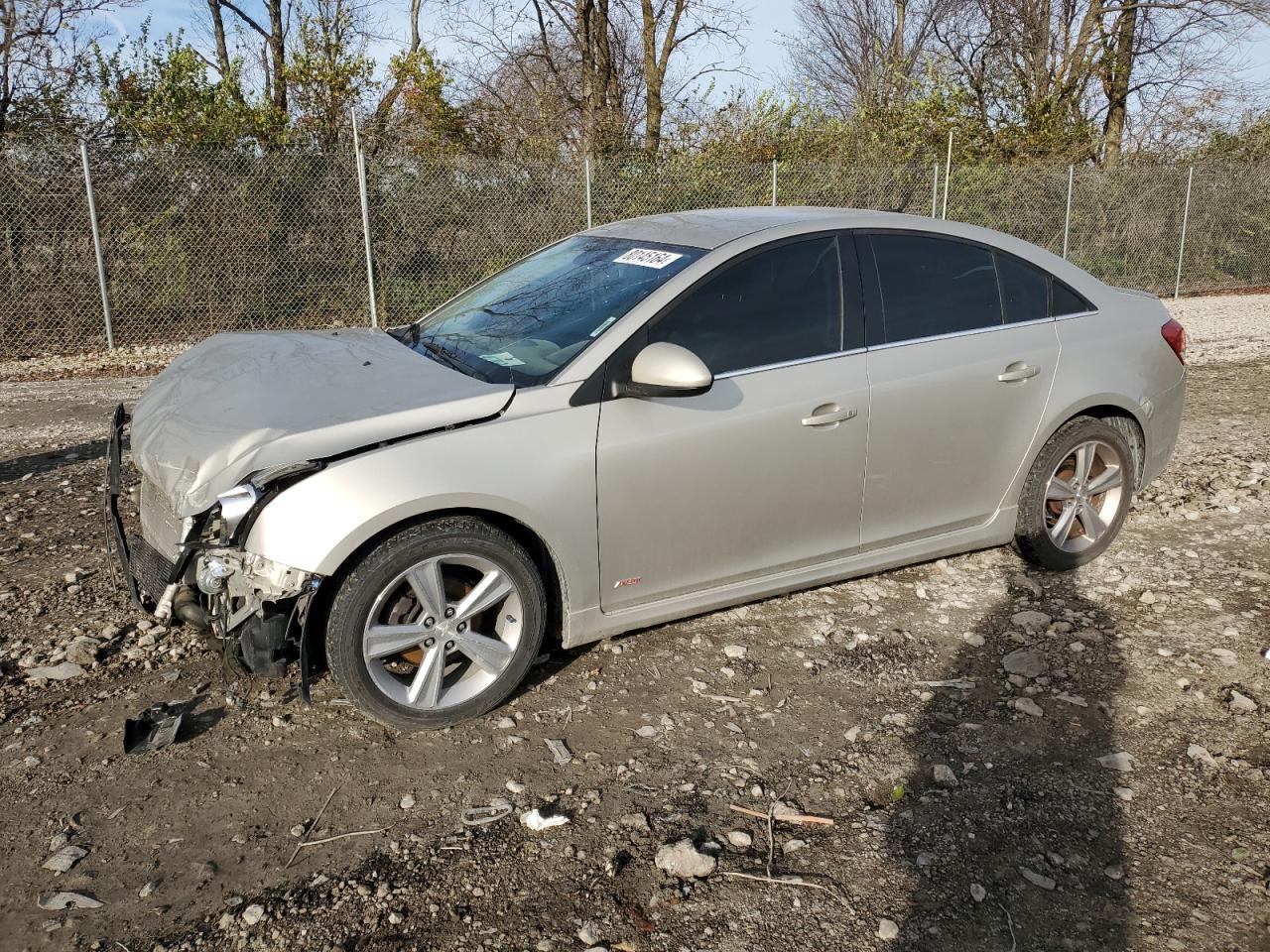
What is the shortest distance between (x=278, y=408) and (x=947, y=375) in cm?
268

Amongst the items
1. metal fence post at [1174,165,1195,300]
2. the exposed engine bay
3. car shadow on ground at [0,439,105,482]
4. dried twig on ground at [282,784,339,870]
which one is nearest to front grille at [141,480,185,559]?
the exposed engine bay

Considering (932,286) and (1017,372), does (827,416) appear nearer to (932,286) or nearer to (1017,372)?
(932,286)

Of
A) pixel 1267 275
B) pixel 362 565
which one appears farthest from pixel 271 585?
pixel 1267 275

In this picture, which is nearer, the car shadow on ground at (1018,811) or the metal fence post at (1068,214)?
the car shadow on ground at (1018,811)

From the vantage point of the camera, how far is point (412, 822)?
3131 millimetres

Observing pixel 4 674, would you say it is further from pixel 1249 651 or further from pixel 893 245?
pixel 1249 651

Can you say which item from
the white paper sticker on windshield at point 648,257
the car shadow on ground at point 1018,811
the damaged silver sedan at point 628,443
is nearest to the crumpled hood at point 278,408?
the damaged silver sedan at point 628,443

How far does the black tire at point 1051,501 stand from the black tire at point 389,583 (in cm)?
245

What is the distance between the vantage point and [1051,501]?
16.3 ft

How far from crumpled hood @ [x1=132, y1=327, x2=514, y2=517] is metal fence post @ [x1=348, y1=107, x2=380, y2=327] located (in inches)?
302

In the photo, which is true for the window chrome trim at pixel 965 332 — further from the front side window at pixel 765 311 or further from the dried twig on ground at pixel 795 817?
the dried twig on ground at pixel 795 817

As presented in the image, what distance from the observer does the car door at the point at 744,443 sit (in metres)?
3.75

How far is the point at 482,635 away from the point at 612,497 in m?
0.67

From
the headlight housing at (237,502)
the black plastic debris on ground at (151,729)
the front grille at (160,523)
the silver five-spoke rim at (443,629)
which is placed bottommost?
the black plastic debris on ground at (151,729)
